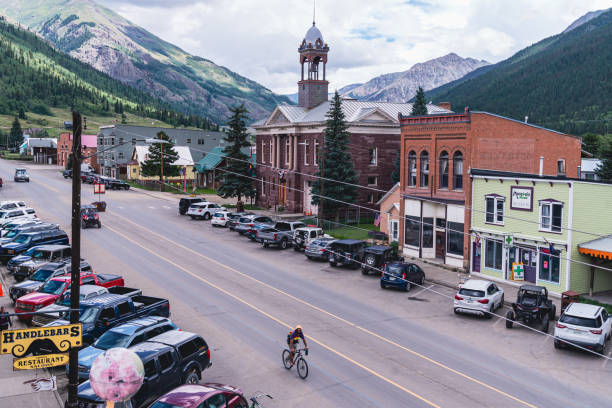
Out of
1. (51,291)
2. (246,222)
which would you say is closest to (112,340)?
(51,291)

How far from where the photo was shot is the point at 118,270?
33.5 m

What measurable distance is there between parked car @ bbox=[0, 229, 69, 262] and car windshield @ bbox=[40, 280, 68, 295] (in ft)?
38.3

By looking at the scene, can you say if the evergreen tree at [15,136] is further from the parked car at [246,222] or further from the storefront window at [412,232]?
the storefront window at [412,232]

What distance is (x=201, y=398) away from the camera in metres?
12.8

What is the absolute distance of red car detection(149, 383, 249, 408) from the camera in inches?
498

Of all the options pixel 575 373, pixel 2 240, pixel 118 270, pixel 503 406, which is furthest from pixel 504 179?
pixel 2 240

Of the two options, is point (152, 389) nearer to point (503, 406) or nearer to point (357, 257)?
point (503, 406)

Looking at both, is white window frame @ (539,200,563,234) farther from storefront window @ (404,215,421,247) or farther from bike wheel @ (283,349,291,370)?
bike wheel @ (283,349,291,370)

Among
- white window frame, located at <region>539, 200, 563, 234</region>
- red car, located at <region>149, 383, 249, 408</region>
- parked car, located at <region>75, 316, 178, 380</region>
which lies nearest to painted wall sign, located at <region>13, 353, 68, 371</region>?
red car, located at <region>149, 383, 249, 408</region>

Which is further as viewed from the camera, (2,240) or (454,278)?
(2,240)

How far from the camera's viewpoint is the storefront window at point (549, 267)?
30.4m

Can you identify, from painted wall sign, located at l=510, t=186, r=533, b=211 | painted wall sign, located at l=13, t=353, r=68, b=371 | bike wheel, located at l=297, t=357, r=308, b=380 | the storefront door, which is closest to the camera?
painted wall sign, located at l=13, t=353, r=68, b=371

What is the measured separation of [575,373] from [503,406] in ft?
16.6

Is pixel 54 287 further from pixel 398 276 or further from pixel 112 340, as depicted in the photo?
pixel 398 276
